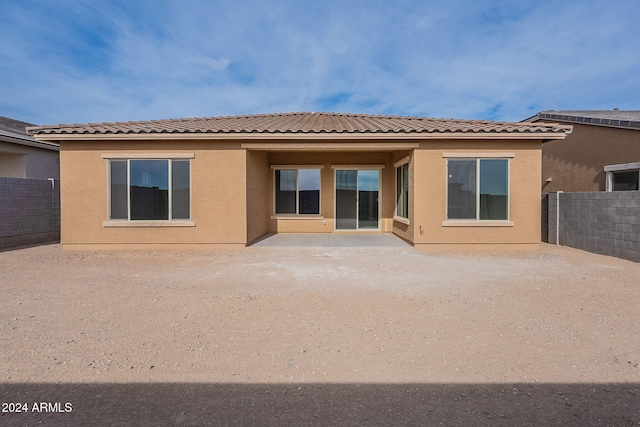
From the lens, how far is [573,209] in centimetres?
970

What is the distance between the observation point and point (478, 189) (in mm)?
9227

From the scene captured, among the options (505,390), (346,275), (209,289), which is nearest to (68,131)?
(209,289)

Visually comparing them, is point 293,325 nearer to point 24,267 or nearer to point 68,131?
point 24,267

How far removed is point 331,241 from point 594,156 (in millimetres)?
10490

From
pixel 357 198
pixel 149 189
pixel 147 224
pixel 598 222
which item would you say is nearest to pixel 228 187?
pixel 149 189

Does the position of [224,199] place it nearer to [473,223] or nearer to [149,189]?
[149,189]

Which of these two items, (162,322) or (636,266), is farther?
(636,266)

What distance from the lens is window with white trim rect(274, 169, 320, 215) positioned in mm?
12531

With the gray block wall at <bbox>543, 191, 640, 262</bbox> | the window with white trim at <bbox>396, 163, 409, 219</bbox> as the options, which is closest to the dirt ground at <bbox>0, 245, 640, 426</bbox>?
the gray block wall at <bbox>543, 191, 640, 262</bbox>

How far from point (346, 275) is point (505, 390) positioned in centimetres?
389

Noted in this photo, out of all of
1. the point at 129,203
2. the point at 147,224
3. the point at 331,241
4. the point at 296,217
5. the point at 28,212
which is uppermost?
the point at 129,203

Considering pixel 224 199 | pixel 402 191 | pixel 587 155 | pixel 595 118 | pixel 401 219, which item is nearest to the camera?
pixel 224 199

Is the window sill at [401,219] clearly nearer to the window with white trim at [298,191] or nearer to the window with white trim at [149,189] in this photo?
the window with white trim at [298,191]

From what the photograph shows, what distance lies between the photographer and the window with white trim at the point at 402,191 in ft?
34.7
